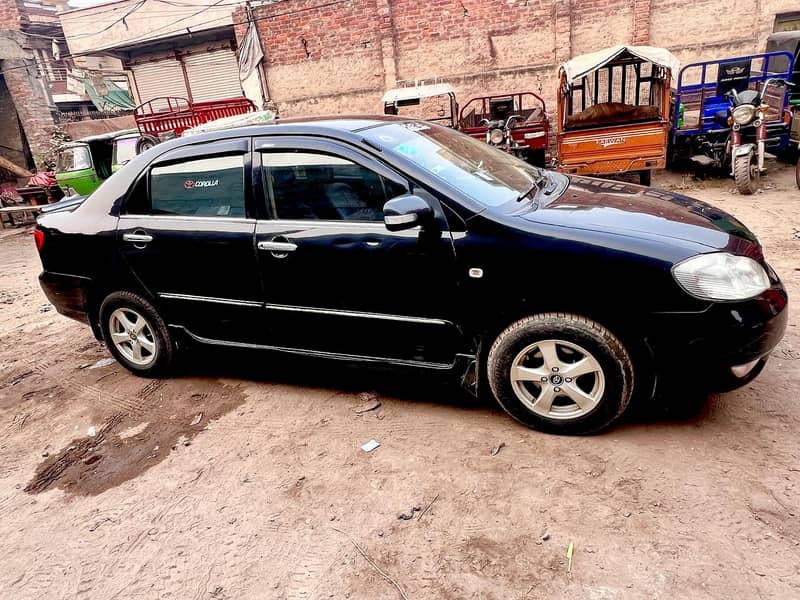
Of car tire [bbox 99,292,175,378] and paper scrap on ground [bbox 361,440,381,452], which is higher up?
car tire [bbox 99,292,175,378]

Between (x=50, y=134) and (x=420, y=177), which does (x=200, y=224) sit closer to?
(x=420, y=177)

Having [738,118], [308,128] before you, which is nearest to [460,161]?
[308,128]

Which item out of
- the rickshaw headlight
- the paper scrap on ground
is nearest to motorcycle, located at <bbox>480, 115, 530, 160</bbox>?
the rickshaw headlight

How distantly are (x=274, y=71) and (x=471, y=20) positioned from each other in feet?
18.2

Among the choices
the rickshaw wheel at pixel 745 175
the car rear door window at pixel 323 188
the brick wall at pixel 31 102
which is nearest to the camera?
the car rear door window at pixel 323 188

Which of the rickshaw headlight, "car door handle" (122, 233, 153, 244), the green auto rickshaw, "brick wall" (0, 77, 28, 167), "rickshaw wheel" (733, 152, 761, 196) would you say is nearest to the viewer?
"car door handle" (122, 233, 153, 244)

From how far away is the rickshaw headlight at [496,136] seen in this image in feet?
32.3

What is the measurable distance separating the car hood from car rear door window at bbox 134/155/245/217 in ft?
5.88

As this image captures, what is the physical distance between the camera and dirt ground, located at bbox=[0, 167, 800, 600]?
84.2 inches

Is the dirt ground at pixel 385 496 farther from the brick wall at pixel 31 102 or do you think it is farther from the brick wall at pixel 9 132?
the brick wall at pixel 9 132

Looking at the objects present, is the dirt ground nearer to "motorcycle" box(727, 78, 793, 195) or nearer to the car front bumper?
the car front bumper

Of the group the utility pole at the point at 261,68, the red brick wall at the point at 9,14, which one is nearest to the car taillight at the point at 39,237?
the utility pole at the point at 261,68

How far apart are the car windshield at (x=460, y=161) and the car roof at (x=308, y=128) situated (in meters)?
0.10

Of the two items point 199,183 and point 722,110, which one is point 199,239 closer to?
point 199,183
